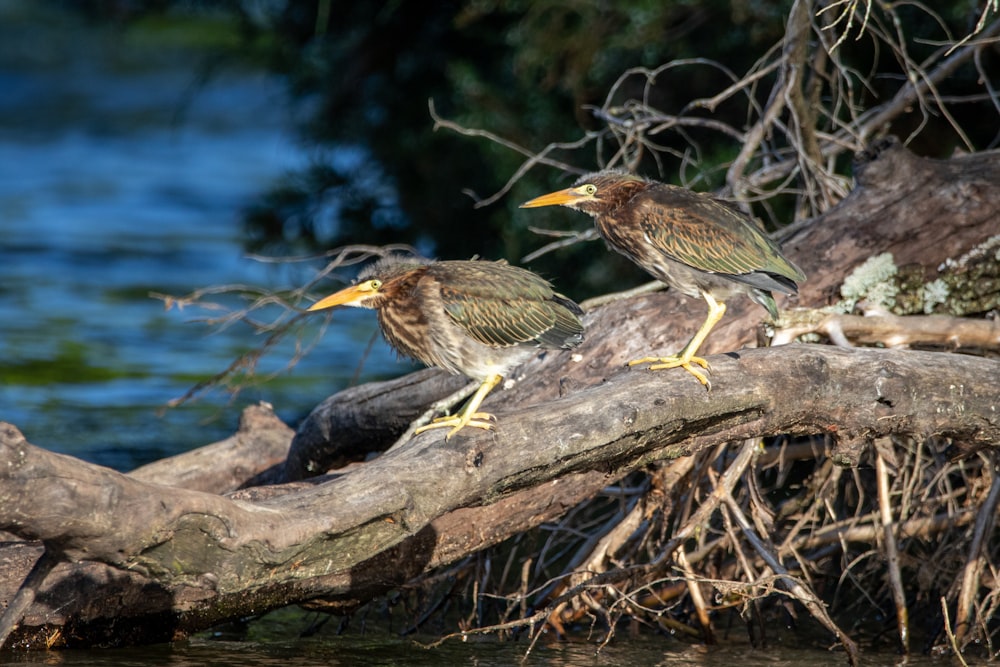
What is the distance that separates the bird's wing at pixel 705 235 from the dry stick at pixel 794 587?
1.02 meters

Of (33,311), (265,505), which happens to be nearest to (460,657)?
(265,505)

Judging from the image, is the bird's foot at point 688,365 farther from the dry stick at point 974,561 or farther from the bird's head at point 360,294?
the dry stick at point 974,561

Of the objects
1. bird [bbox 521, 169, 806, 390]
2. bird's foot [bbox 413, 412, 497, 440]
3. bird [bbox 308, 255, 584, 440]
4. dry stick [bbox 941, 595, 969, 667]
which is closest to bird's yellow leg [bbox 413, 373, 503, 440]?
bird's foot [bbox 413, 412, 497, 440]

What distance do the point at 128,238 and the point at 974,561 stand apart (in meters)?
14.6

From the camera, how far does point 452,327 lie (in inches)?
184

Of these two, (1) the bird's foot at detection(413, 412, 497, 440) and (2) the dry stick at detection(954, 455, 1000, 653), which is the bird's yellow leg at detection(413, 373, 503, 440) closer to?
(1) the bird's foot at detection(413, 412, 497, 440)

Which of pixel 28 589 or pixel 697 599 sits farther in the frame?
pixel 697 599

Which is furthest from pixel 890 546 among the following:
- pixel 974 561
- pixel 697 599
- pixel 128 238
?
pixel 128 238

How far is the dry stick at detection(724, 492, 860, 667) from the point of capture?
196 inches

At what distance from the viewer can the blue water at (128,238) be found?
33.7 feet

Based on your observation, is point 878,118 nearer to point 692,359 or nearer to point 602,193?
point 602,193

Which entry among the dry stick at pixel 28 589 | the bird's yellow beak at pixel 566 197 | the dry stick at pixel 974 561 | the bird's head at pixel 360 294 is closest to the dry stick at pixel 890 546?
the dry stick at pixel 974 561

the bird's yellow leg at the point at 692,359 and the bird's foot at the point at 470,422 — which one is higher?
the bird's yellow leg at the point at 692,359

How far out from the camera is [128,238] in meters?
18.0
